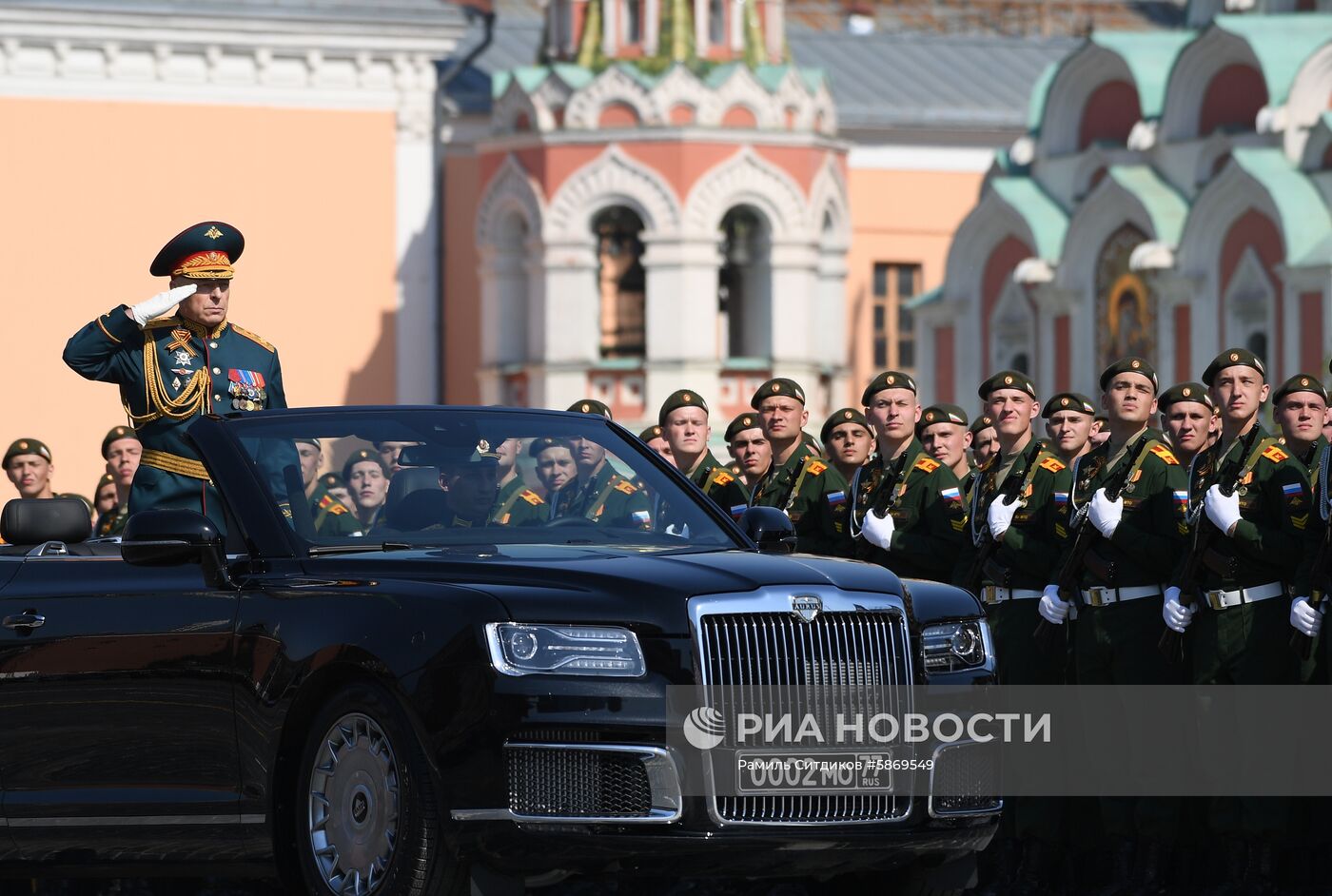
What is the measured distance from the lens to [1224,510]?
11.3 m

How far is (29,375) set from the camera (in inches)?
1523

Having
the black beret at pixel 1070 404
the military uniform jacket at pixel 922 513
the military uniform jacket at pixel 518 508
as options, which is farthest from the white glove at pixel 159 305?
the black beret at pixel 1070 404

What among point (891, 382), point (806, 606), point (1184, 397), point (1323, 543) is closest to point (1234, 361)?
point (1184, 397)

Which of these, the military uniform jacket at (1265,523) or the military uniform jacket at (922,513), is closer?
the military uniform jacket at (1265,523)

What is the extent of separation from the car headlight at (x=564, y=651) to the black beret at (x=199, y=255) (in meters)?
2.75

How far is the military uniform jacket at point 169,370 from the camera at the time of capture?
10031mm

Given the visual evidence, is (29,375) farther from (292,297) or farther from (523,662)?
(523,662)

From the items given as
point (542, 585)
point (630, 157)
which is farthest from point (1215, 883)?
point (630, 157)

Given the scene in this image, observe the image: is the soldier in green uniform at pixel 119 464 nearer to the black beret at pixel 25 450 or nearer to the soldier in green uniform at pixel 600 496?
the black beret at pixel 25 450

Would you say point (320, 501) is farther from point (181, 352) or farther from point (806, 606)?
point (806, 606)

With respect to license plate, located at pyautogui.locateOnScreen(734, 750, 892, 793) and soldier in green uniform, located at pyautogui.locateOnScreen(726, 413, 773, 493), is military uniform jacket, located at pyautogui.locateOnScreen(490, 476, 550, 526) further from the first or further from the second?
soldier in green uniform, located at pyautogui.locateOnScreen(726, 413, 773, 493)

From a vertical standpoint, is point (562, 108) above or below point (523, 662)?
above

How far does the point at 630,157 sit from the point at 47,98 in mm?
7645

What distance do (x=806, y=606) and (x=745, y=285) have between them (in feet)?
106
